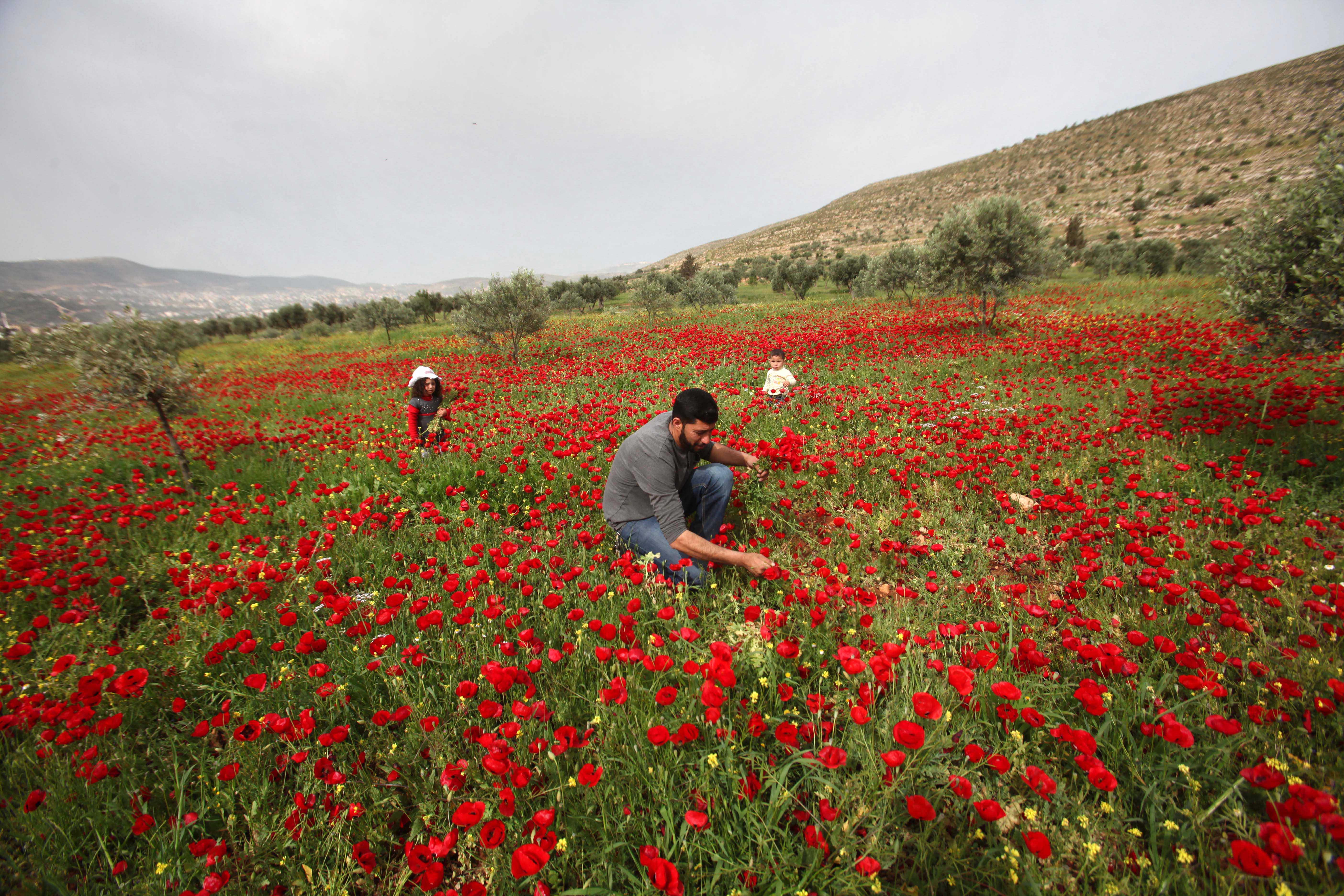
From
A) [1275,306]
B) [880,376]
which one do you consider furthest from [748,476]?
[1275,306]

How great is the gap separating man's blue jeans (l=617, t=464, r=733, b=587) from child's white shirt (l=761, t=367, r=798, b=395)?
128 inches

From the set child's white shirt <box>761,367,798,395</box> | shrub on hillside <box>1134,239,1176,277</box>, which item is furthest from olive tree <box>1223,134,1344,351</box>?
shrub on hillside <box>1134,239,1176,277</box>

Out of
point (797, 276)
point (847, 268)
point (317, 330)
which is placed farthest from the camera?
point (317, 330)

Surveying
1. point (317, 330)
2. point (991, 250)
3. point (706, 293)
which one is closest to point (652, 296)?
point (706, 293)

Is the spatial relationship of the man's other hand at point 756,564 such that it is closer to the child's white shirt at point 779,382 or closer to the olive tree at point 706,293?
the child's white shirt at point 779,382

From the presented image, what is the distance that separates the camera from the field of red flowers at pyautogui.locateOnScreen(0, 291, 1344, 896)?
175 centimetres

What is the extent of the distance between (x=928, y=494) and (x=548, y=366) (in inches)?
438

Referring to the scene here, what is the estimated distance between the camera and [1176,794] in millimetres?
2016

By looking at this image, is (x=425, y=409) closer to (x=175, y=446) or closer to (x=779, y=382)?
(x=175, y=446)

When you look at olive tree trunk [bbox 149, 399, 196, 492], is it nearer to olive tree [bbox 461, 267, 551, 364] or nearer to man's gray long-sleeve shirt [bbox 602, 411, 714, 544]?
man's gray long-sleeve shirt [bbox 602, 411, 714, 544]

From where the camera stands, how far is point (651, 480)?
385 centimetres

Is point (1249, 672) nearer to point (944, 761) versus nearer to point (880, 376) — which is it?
point (944, 761)

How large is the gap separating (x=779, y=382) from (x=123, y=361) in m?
9.15

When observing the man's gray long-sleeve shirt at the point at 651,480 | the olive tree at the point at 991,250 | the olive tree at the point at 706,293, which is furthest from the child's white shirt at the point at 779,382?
the olive tree at the point at 706,293
